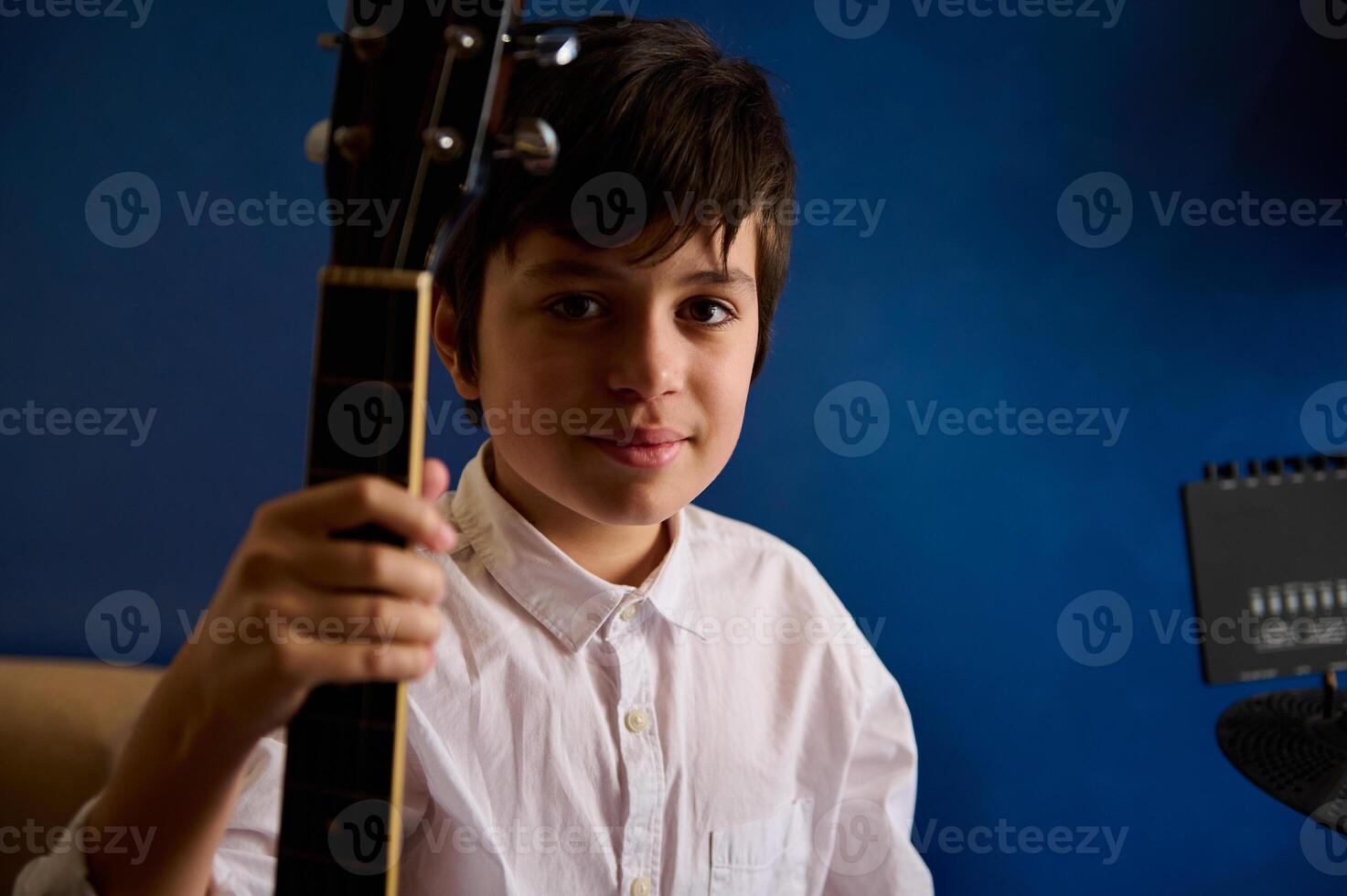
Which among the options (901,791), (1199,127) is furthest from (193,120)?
(1199,127)

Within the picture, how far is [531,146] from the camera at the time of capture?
0.45 meters

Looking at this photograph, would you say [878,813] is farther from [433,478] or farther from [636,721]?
[433,478]

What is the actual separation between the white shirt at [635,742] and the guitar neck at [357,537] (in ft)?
0.57

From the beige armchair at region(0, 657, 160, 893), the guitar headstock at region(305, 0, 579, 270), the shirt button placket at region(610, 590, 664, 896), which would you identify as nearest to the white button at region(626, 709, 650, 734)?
the shirt button placket at region(610, 590, 664, 896)

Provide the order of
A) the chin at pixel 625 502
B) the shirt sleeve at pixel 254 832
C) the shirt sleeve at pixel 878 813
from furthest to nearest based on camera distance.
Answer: the shirt sleeve at pixel 878 813
the chin at pixel 625 502
the shirt sleeve at pixel 254 832

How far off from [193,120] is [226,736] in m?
0.74

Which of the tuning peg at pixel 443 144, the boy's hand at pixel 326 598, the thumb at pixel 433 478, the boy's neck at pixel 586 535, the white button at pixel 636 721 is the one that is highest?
the tuning peg at pixel 443 144

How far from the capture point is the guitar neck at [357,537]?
1.43 ft

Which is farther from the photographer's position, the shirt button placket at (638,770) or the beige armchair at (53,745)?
the beige armchair at (53,745)

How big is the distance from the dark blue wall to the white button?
35 cm

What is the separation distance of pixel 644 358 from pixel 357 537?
281 millimetres

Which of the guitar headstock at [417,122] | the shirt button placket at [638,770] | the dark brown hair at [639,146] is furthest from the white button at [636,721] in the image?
the guitar headstock at [417,122]

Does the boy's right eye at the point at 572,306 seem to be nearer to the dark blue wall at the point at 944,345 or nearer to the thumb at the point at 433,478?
the thumb at the point at 433,478

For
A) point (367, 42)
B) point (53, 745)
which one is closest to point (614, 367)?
point (367, 42)
